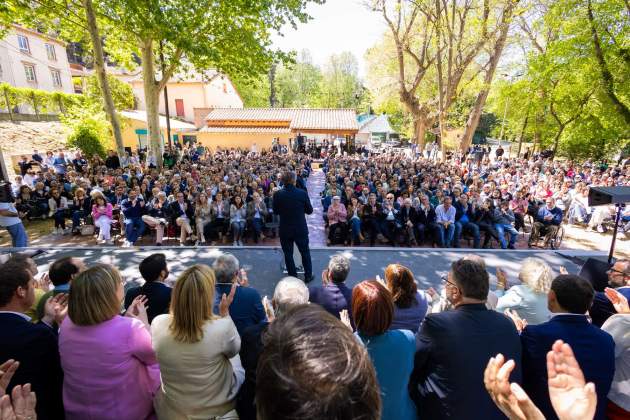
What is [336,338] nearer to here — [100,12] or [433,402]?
[433,402]

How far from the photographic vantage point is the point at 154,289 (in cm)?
262

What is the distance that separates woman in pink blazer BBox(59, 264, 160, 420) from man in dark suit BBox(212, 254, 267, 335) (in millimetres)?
704

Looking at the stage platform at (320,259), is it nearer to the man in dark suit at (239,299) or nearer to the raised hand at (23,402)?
the man in dark suit at (239,299)

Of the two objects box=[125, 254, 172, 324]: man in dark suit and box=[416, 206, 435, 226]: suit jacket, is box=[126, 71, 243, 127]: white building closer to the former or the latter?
box=[416, 206, 435, 226]: suit jacket

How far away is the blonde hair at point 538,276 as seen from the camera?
2830mm

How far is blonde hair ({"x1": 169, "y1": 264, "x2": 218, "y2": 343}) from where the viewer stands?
177 cm

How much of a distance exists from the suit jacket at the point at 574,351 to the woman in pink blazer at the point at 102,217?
7725 mm

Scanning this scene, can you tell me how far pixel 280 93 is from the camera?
161ft

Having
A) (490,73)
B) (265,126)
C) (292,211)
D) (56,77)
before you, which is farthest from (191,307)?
(56,77)

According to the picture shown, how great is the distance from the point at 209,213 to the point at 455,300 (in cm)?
613

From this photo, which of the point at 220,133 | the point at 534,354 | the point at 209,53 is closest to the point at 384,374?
the point at 534,354

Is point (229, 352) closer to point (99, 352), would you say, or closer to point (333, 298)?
point (99, 352)

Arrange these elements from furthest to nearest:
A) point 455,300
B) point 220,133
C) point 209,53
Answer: point 220,133 → point 209,53 → point 455,300

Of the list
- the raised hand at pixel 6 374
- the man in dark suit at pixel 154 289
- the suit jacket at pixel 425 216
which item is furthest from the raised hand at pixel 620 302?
the suit jacket at pixel 425 216
